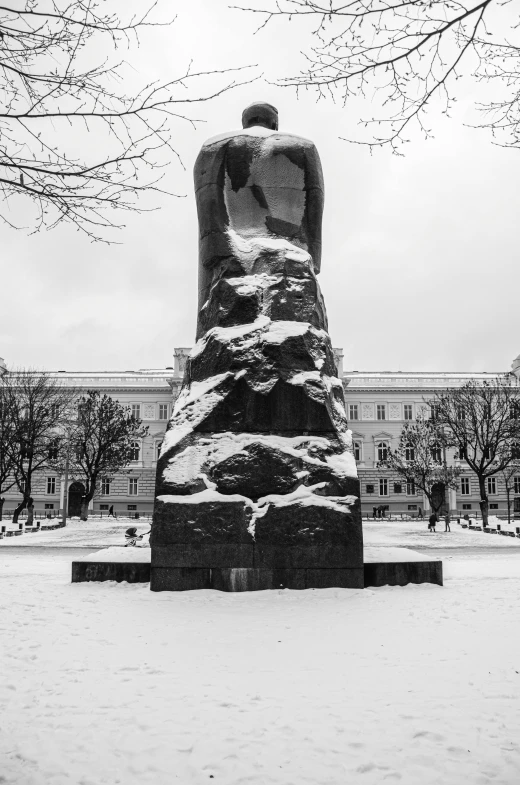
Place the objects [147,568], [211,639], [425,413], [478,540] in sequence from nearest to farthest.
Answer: [211,639] < [147,568] < [478,540] < [425,413]

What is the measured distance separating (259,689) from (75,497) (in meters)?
60.0

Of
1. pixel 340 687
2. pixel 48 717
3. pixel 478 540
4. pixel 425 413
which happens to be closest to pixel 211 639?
pixel 340 687

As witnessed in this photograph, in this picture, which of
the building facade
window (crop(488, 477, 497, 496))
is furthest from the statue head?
window (crop(488, 477, 497, 496))

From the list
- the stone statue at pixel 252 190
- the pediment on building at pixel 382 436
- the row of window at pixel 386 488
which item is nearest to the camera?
the stone statue at pixel 252 190

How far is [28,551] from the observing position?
70.2 feet

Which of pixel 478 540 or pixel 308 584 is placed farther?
pixel 478 540

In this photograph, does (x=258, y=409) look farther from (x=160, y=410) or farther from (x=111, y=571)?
(x=160, y=410)

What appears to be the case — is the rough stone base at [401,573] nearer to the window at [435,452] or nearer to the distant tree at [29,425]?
the distant tree at [29,425]

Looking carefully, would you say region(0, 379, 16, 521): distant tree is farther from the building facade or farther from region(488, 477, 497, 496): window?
region(488, 477, 497, 496): window

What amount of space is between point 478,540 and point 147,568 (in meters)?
21.9

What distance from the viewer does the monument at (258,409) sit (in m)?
7.79

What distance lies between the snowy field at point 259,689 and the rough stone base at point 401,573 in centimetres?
62

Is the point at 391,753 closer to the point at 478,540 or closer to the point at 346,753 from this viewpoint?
the point at 346,753

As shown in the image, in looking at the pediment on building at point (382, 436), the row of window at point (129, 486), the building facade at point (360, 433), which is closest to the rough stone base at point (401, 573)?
the building facade at point (360, 433)
